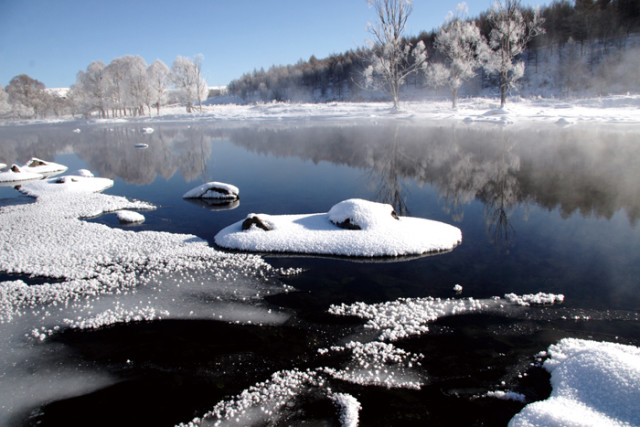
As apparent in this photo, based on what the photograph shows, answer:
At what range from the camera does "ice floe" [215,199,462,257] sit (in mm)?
8852

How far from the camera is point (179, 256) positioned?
Result: 898 cm

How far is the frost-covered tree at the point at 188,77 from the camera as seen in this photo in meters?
67.6

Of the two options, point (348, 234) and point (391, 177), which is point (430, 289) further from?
point (391, 177)

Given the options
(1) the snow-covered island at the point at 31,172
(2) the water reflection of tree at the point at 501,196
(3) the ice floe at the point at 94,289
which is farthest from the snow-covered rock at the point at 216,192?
(1) the snow-covered island at the point at 31,172

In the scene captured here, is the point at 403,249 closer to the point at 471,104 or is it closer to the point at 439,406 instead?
the point at 439,406

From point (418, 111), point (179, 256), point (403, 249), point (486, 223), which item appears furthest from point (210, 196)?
point (418, 111)

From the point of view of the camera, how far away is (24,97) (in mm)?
74750

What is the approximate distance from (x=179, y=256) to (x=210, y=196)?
5.90 meters

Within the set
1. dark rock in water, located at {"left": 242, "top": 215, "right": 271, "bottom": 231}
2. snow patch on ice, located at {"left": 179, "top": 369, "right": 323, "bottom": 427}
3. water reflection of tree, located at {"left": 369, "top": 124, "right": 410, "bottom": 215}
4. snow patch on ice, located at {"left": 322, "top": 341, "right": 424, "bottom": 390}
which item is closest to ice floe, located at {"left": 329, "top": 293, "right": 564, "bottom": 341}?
snow patch on ice, located at {"left": 322, "top": 341, "right": 424, "bottom": 390}

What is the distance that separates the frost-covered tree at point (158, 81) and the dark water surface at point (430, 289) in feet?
176

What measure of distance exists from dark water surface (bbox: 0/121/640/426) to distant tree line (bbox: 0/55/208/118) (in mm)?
53895

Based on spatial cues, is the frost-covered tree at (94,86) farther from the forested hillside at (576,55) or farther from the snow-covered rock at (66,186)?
the snow-covered rock at (66,186)

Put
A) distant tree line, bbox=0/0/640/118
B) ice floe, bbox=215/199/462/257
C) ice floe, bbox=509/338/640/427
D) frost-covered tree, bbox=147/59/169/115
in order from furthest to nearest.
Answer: frost-covered tree, bbox=147/59/169/115 < distant tree line, bbox=0/0/640/118 < ice floe, bbox=215/199/462/257 < ice floe, bbox=509/338/640/427

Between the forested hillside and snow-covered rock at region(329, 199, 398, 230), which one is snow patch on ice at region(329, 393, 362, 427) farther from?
the forested hillside
